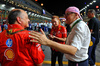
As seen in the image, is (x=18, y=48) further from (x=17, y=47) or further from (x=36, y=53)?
(x=36, y=53)

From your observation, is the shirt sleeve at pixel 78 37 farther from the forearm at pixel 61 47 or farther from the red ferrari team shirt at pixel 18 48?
the red ferrari team shirt at pixel 18 48

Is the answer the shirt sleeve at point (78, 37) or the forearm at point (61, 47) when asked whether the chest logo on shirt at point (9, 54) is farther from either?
the shirt sleeve at point (78, 37)

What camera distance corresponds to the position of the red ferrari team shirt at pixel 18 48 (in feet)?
4.04

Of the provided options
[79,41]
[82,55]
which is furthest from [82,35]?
[82,55]

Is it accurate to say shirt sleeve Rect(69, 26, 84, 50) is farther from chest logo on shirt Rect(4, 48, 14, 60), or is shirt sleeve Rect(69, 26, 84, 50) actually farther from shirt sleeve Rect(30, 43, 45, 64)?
chest logo on shirt Rect(4, 48, 14, 60)

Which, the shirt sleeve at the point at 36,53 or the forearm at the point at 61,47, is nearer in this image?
the forearm at the point at 61,47

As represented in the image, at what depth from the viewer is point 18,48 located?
4.07 feet

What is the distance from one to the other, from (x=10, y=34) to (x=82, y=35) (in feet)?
3.12

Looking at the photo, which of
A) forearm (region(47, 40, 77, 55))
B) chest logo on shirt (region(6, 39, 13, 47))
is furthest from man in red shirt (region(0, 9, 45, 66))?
forearm (region(47, 40, 77, 55))

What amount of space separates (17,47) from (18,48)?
0.02m

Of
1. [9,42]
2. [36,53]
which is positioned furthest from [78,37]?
[9,42]

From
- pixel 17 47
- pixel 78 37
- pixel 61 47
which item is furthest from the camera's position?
pixel 78 37

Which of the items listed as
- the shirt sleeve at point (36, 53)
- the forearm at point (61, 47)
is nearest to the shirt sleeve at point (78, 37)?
the forearm at point (61, 47)

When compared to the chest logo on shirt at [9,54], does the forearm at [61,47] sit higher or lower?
higher
